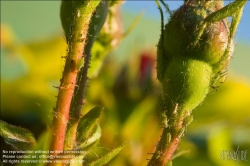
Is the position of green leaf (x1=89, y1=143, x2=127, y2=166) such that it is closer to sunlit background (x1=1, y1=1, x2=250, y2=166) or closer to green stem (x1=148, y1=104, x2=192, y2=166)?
green stem (x1=148, y1=104, x2=192, y2=166)

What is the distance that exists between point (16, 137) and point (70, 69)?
0.27 ft

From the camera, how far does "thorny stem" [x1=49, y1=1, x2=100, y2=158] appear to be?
0.36 m

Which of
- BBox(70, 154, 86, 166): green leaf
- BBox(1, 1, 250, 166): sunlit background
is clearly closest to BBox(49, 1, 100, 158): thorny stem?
BBox(70, 154, 86, 166): green leaf

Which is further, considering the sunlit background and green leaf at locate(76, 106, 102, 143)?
the sunlit background

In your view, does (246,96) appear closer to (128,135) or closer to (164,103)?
(128,135)

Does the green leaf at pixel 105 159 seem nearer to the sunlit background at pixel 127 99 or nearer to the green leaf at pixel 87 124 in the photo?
the green leaf at pixel 87 124

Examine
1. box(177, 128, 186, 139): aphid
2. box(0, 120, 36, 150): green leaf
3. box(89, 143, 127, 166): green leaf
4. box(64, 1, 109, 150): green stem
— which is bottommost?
box(89, 143, 127, 166): green leaf

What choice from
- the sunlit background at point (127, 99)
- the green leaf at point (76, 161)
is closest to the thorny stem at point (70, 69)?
the green leaf at point (76, 161)

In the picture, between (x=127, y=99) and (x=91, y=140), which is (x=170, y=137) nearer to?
(x=91, y=140)

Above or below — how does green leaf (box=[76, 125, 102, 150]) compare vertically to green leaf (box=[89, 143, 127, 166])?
above

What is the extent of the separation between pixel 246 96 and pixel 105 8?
125 cm

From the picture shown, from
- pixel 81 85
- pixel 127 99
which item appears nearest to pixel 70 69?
pixel 81 85

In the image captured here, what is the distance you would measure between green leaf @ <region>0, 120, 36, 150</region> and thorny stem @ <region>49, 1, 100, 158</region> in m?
0.05

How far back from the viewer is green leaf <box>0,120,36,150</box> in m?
0.40
